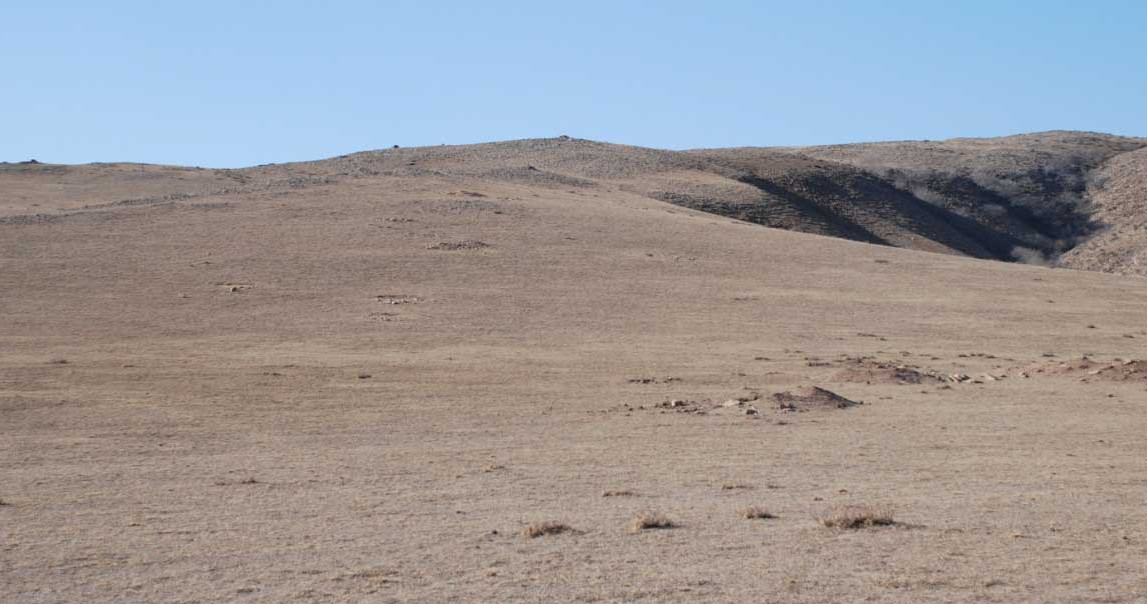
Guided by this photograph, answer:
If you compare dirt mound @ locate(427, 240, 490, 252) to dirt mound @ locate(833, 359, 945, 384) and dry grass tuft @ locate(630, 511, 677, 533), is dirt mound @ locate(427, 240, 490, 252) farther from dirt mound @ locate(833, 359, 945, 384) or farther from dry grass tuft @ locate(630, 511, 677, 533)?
dry grass tuft @ locate(630, 511, 677, 533)

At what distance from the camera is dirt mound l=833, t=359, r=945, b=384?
27.4m

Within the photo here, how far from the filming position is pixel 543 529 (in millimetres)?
12492

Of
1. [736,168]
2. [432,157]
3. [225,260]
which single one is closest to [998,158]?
[736,168]

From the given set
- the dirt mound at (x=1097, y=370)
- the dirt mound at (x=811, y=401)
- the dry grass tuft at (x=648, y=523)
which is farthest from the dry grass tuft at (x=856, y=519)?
the dirt mound at (x=1097, y=370)

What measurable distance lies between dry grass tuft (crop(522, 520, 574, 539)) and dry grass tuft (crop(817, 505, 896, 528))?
103 inches

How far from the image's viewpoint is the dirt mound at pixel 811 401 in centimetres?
2334

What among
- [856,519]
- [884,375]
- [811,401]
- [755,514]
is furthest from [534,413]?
[856,519]

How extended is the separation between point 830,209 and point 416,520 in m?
64.0

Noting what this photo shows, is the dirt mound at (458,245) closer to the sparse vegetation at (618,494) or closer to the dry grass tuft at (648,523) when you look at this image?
the sparse vegetation at (618,494)

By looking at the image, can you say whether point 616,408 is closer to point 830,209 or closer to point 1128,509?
point 1128,509

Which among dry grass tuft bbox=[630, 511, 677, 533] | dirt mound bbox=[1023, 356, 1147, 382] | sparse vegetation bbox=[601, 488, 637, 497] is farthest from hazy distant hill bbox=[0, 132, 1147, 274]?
dry grass tuft bbox=[630, 511, 677, 533]

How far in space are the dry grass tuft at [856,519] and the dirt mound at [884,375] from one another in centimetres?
1466

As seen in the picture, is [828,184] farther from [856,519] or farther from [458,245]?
[856,519]

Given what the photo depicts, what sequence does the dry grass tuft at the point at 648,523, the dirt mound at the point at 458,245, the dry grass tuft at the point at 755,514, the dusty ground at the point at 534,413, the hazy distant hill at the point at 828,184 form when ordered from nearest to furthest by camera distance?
1. the dusty ground at the point at 534,413
2. the dry grass tuft at the point at 648,523
3. the dry grass tuft at the point at 755,514
4. the dirt mound at the point at 458,245
5. the hazy distant hill at the point at 828,184
